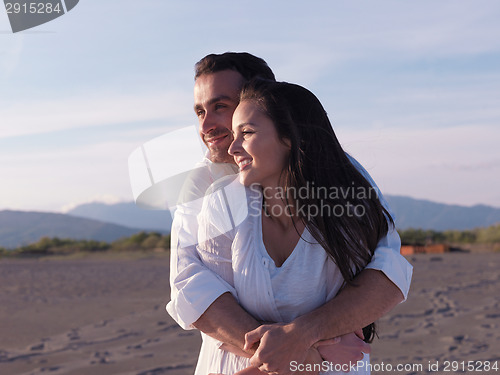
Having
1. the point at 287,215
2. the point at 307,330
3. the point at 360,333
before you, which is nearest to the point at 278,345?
the point at 307,330

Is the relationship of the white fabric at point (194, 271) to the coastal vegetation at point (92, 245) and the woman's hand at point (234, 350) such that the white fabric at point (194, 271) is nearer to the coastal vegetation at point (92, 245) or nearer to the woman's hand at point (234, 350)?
the woman's hand at point (234, 350)

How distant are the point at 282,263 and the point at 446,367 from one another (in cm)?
491

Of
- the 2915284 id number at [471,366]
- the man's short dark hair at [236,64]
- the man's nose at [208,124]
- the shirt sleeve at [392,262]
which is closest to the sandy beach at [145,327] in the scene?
the 2915284 id number at [471,366]

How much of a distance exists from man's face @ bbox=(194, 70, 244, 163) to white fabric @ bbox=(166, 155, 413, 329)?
514 mm

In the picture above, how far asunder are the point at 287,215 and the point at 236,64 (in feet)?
3.28

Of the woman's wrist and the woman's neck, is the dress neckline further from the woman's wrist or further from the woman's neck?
the woman's wrist

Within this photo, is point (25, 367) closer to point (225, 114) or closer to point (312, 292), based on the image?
point (225, 114)

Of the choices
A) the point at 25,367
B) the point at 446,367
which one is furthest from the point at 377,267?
the point at 25,367

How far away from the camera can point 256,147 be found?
217cm

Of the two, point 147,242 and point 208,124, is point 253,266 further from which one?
point 147,242

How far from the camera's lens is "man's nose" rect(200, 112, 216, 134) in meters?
2.85

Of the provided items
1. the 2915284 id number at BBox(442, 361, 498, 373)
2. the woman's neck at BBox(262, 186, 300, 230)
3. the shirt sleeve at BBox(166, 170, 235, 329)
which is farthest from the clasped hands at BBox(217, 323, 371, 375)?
the 2915284 id number at BBox(442, 361, 498, 373)

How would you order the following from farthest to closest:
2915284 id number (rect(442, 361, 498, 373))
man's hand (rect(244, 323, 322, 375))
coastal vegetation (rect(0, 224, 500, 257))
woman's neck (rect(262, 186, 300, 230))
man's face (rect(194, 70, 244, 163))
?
coastal vegetation (rect(0, 224, 500, 257))
2915284 id number (rect(442, 361, 498, 373))
man's face (rect(194, 70, 244, 163))
woman's neck (rect(262, 186, 300, 230))
man's hand (rect(244, 323, 322, 375))

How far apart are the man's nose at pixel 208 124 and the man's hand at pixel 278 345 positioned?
3.74ft
